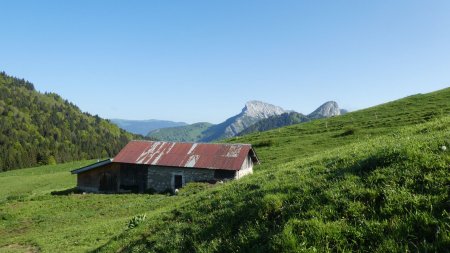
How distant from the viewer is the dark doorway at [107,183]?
48713 mm

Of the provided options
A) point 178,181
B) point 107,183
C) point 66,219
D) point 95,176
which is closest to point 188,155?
point 178,181

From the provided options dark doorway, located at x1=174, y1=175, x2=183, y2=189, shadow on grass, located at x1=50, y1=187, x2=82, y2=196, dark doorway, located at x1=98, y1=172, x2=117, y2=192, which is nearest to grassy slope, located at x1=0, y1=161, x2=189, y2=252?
shadow on grass, located at x1=50, y1=187, x2=82, y2=196

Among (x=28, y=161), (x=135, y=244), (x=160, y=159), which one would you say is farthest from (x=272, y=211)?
(x=28, y=161)

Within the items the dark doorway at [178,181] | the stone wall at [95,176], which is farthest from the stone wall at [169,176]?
the stone wall at [95,176]

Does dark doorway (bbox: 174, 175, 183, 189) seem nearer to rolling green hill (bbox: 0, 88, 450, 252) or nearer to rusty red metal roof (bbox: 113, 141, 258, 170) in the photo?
rusty red metal roof (bbox: 113, 141, 258, 170)

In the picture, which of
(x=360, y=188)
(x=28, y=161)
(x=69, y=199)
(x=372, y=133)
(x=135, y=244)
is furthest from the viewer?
(x=28, y=161)

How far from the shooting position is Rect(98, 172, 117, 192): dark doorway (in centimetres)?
4871

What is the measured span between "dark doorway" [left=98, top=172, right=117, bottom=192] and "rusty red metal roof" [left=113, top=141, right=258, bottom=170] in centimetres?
267

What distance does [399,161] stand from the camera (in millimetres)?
10148

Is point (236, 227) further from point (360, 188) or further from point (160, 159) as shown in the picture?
point (160, 159)

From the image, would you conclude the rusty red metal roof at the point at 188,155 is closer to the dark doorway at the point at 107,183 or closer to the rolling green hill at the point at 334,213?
the dark doorway at the point at 107,183

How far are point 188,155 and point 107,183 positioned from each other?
41.3ft

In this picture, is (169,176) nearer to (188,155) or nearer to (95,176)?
(188,155)

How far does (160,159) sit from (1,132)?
188 metres
